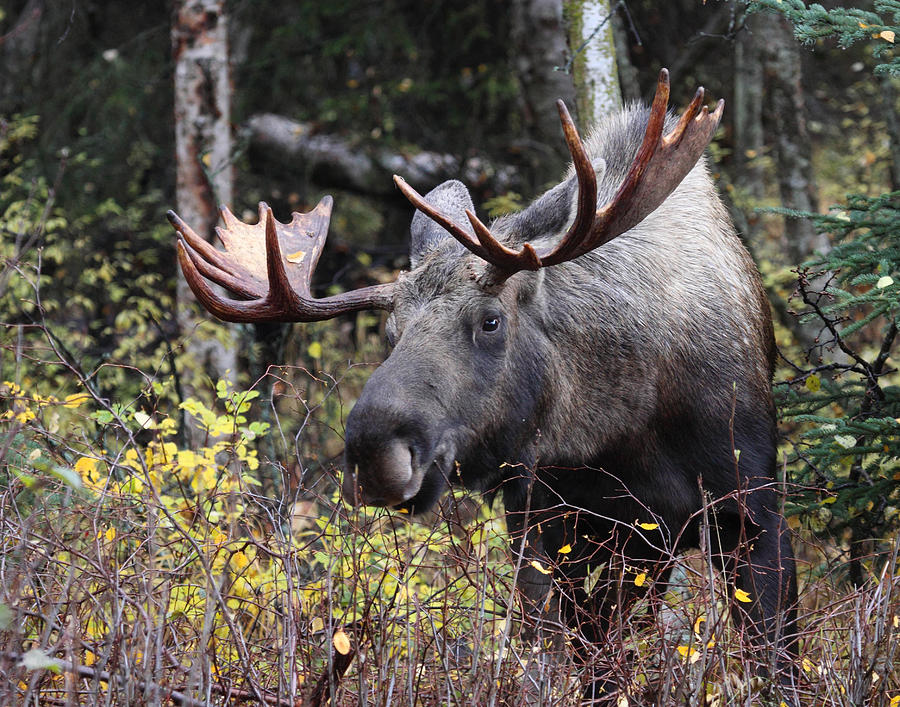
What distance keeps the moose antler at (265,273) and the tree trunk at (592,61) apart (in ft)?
5.84

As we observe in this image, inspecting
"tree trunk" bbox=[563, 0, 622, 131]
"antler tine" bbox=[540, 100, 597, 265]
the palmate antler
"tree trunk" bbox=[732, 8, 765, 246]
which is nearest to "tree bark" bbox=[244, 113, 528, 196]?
"tree trunk" bbox=[732, 8, 765, 246]

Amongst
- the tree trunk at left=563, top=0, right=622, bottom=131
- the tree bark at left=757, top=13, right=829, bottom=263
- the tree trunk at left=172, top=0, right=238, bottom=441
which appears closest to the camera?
the tree trunk at left=563, top=0, right=622, bottom=131

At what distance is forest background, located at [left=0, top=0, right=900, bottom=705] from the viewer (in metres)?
2.87

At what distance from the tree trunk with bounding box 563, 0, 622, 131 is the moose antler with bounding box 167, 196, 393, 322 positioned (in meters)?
1.78

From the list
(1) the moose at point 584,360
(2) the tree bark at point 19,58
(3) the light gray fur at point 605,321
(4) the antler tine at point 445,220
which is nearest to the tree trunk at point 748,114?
(3) the light gray fur at point 605,321

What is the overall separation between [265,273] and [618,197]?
1.64m

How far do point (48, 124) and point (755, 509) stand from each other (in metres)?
7.91

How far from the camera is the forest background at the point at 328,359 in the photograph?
2869mm

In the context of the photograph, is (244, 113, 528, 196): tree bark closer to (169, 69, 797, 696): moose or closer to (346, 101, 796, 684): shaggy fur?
(169, 69, 797, 696): moose

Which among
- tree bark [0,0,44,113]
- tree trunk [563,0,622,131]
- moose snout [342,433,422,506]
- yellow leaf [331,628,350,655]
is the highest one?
tree bark [0,0,44,113]

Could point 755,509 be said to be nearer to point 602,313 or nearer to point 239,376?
point 602,313

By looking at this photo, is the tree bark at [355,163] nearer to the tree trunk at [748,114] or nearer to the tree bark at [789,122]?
the tree trunk at [748,114]

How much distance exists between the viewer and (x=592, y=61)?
18.4ft

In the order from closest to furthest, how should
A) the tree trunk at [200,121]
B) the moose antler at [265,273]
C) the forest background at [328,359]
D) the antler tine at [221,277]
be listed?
the forest background at [328,359] < the moose antler at [265,273] < the antler tine at [221,277] < the tree trunk at [200,121]
